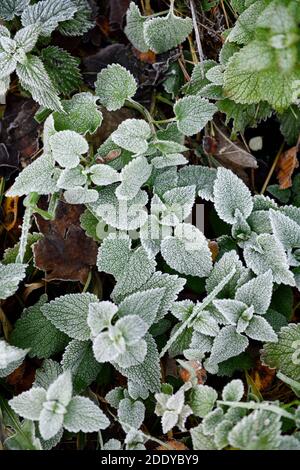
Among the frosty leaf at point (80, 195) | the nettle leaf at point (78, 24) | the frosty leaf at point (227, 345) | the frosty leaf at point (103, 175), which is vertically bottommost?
the frosty leaf at point (227, 345)

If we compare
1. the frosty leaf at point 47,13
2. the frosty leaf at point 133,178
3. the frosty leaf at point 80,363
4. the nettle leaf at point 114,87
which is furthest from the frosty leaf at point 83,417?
the frosty leaf at point 47,13

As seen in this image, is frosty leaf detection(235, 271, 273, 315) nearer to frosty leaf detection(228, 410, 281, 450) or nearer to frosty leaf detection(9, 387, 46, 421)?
A: frosty leaf detection(228, 410, 281, 450)

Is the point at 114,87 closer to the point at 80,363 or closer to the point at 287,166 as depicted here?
the point at 287,166

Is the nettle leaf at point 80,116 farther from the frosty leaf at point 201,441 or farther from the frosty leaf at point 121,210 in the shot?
the frosty leaf at point 201,441

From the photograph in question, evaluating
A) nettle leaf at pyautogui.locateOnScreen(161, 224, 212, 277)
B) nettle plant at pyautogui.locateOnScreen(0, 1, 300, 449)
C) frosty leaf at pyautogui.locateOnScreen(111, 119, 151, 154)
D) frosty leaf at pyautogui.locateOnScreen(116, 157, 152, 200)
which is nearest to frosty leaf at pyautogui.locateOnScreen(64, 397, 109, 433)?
nettle plant at pyautogui.locateOnScreen(0, 1, 300, 449)

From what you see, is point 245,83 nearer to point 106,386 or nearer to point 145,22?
point 145,22

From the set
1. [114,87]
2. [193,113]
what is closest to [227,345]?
[193,113]
